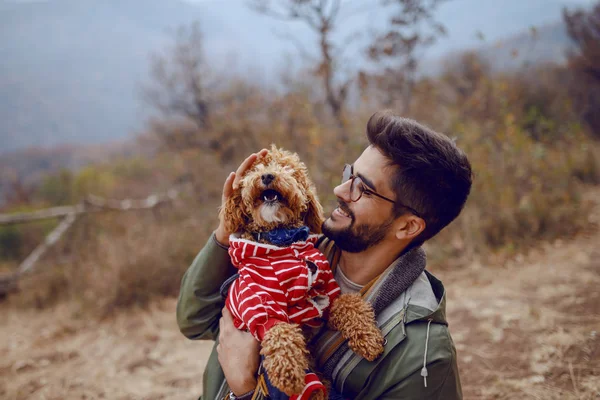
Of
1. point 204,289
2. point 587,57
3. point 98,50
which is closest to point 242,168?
point 204,289

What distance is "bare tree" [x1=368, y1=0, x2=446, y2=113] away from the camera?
7992mm

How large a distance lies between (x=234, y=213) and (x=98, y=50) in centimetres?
8287

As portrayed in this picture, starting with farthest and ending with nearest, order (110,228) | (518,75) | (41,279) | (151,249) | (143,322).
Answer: (518,75) < (110,228) < (41,279) < (151,249) < (143,322)

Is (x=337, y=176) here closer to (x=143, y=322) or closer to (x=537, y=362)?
(x=143, y=322)

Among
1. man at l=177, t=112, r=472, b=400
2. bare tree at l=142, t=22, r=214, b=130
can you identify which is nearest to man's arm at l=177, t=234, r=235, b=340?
man at l=177, t=112, r=472, b=400

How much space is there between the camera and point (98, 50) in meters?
71.5

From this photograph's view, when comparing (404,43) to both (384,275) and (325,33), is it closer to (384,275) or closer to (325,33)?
(325,33)

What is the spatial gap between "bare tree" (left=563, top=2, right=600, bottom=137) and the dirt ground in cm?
671

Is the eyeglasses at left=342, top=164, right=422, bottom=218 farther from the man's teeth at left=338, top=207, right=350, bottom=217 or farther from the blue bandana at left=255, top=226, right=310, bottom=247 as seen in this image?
the blue bandana at left=255, top=226, right=310, bottom=247

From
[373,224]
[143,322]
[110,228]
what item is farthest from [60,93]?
[373,224]

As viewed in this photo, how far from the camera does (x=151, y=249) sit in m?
5.68

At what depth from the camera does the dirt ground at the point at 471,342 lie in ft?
9.64

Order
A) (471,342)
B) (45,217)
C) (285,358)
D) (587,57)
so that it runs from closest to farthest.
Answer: (285,358) < (471,342) < (45,217) < (587,57)

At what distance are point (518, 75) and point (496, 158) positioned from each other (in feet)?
28.5
